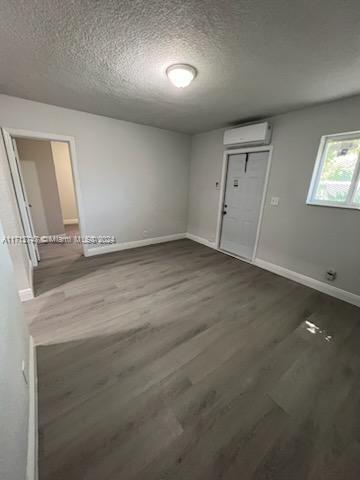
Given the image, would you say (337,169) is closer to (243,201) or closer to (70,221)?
(243,201)

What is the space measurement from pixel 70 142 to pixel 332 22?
11.0 ft

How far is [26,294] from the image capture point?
230cm

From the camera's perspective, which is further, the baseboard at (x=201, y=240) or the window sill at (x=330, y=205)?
the baseboard at (x=201, y=240)

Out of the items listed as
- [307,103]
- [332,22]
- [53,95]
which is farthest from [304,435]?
[53,95]

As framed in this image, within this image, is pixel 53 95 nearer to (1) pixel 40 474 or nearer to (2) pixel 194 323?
(2) pixel 194 323

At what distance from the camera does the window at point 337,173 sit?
7.71 ft

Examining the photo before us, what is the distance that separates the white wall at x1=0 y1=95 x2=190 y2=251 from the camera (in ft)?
9.35

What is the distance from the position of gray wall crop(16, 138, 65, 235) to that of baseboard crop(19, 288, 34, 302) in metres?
2.53

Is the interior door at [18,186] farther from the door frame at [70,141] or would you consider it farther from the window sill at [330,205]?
the window sill at [330,205]

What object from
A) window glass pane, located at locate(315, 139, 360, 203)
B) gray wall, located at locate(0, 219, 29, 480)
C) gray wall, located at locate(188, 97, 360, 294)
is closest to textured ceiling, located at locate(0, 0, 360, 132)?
gray wall, located at locate(188, 97, 360, 294)

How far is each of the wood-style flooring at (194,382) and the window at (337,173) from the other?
1342 mm

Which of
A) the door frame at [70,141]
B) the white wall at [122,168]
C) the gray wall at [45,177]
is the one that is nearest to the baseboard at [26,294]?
the door frame at [70,141]

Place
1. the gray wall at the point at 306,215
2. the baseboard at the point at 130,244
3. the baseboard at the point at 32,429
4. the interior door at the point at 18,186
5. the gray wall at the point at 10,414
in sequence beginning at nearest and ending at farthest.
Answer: the gray wall at the point at 10,414 → the baseboard at the point at 32,429 → the gray wall at the point at 306,215 → the interior door at the point at 18,186 → the baseboard at the point at 130,244

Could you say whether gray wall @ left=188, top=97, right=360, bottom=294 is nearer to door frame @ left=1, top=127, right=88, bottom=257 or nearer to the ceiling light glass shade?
the ceiling light glass shade
